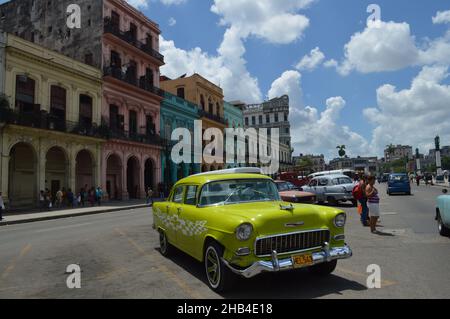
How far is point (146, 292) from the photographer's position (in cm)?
504

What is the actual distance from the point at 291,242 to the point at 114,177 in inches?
1104

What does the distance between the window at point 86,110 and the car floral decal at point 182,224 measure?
21.7 metres

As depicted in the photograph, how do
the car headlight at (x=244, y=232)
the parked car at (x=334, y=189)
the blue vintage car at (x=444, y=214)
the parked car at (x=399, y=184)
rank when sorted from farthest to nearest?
the parked car at (x=399, y=184), the parked car at (x=334, y=189), the blue vintage car at (x=444, y=214), the car headlight at (x=244, y=232)

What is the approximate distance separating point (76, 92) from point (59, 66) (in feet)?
7.34

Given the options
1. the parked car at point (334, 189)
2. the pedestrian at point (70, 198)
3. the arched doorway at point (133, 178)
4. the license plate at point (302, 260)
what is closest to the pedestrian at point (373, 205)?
the license plate at point (302, 260)

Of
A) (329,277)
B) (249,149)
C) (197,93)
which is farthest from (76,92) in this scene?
(249,149)

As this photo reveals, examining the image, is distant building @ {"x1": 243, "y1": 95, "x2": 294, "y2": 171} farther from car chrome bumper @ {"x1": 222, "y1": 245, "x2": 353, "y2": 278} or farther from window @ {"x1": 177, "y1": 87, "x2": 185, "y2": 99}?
car chrome bumper @ {"x1": 222, "y1": 245, "x2": 353, "y2": 278}

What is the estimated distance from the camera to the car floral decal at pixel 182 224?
5432mm

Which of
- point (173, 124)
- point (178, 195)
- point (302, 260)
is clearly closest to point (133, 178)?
point (173, 124)

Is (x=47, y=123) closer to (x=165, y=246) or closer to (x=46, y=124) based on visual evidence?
(x=46, y=124)

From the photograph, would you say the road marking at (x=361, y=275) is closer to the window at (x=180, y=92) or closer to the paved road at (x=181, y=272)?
the paved road at (x=181, y=272)

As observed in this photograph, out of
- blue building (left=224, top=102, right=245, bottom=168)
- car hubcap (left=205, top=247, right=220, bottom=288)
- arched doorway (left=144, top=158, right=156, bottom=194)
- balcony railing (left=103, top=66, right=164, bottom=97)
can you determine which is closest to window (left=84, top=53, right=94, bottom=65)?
balcony railing (left=103, top=66, right=164, bottom=97)

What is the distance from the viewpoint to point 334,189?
58.1 ft

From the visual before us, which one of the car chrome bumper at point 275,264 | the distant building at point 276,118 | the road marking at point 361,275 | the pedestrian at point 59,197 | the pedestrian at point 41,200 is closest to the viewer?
the car chrome bumper at point 275,264
